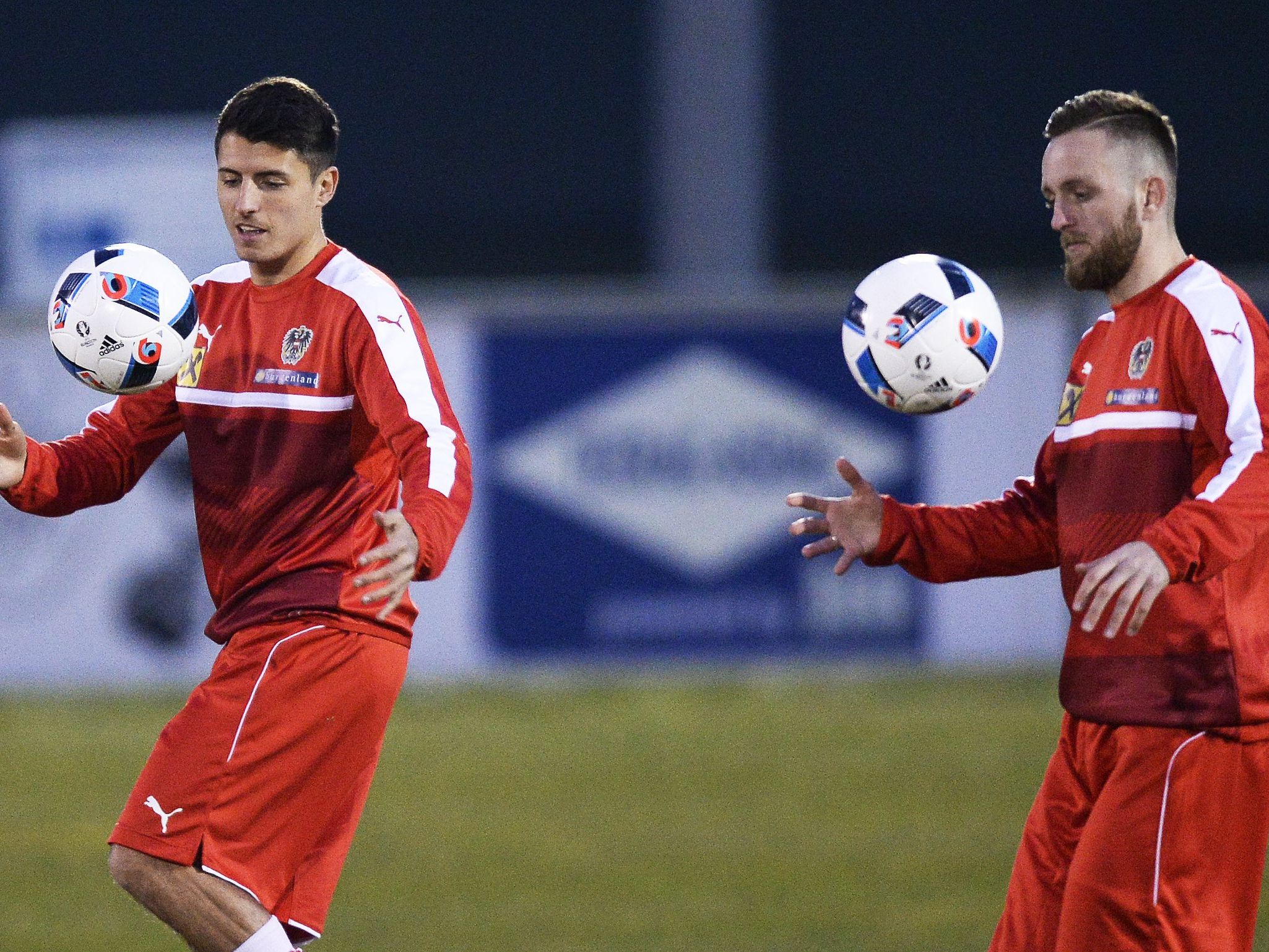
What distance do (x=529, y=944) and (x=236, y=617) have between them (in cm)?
233

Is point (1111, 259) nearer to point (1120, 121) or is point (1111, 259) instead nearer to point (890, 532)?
point (1120, 121)

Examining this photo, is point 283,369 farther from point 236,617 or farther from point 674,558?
point 674,558

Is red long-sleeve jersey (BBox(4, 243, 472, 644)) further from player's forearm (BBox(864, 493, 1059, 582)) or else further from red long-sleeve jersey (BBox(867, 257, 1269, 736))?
red long-sleeve jersey (BBox(867, 257, 1269, 736))

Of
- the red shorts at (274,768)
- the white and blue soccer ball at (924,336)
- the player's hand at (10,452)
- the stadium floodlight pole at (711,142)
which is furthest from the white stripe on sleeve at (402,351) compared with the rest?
the stadium floodlight pole at (711,142)

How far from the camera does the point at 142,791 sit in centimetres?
409

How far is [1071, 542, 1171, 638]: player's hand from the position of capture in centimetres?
348

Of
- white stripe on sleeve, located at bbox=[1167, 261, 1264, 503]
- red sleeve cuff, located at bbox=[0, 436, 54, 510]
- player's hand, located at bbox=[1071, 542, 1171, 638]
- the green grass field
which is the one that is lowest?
the green grass field

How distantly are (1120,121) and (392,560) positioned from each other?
5.65ft

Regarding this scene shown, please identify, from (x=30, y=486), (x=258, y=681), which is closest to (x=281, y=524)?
(x=258, y=681)

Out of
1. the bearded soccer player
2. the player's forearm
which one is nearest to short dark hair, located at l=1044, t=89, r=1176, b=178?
the bearded soccer player

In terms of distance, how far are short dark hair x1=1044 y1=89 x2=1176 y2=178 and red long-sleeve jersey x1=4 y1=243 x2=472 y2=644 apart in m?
1.43

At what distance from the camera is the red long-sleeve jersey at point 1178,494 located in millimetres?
3613

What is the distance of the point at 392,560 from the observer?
368 centimetres

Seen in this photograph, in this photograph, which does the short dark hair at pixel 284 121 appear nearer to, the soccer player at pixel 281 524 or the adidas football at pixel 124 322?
the soccer player at pixel 281 524
